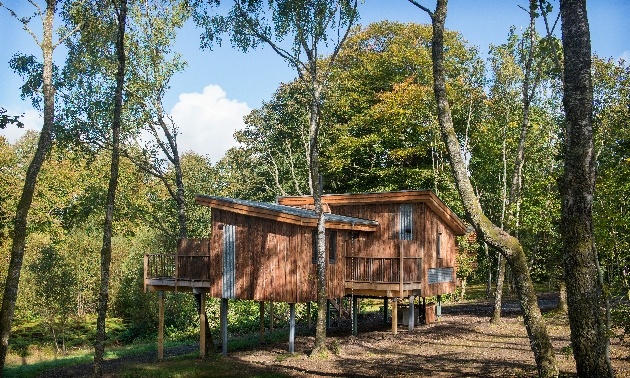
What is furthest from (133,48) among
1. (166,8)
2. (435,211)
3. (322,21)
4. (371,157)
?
(371,157)

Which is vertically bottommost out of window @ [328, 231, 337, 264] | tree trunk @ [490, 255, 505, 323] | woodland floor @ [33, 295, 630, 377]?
woodland floor @ [33, 295, 630, 377]

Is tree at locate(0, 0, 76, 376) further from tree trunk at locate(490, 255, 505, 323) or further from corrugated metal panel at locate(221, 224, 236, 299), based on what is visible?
tree trunk at locate(490, 255, 505, 323)

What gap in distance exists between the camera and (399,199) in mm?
26016

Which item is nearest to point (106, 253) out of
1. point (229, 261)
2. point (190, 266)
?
point (229, 261)

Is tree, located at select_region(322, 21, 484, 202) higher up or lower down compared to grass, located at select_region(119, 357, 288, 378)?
higher up

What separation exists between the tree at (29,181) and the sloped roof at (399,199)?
Answer: 1360 cm

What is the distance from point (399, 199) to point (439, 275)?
14.6 feet

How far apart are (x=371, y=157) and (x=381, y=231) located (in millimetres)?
18631

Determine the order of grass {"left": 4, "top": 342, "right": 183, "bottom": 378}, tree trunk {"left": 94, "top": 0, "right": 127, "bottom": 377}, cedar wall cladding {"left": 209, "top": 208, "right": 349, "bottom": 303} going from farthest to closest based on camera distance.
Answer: grass {"left": 4, "top": 342, "right": 183, "bottom": 378}, cedar wall cladding {"left": 209, "top": 208, "right": 349, "bottom": 303}, tree trunk {"left": 94, "top": 0, "right": 127, "bottom": 377}

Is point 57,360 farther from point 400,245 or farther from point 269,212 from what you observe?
point 400,245

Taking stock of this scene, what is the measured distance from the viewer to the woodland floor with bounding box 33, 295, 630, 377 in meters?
15.5

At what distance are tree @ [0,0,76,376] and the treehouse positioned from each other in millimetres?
6767

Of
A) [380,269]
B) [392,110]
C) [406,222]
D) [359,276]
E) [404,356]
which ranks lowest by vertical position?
[404,356]

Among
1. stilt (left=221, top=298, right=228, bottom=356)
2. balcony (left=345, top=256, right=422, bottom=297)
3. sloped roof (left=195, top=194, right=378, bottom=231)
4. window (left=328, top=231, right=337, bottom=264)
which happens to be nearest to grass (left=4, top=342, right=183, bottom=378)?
stilt (left=221, top=298, right=228, bottom=356)
